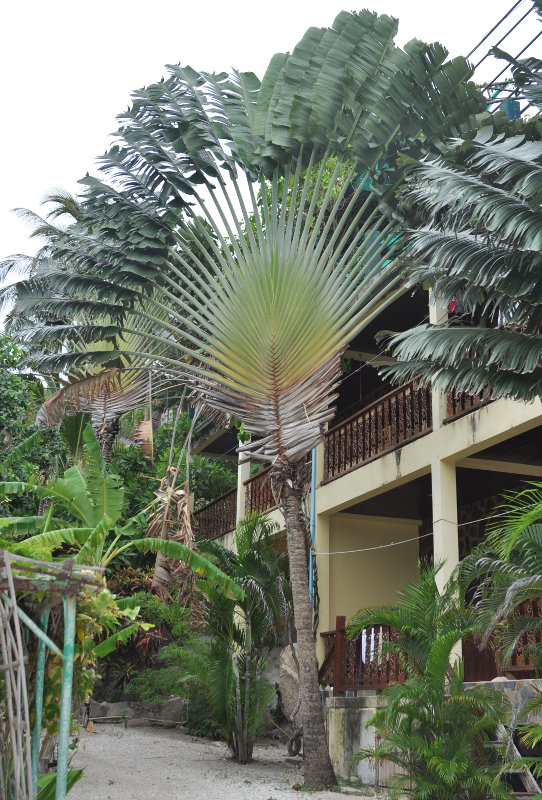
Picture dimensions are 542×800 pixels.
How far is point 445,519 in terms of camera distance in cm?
1016

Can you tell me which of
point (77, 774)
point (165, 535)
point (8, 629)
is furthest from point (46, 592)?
point (165, 535)

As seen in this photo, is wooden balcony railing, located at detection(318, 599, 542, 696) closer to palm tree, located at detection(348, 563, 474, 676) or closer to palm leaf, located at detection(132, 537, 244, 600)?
palm tree, located at detection(348, 563, 474, 676)

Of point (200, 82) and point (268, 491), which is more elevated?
point (200, 82)

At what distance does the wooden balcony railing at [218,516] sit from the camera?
1859cm

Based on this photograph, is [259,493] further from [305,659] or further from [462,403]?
[305,659]

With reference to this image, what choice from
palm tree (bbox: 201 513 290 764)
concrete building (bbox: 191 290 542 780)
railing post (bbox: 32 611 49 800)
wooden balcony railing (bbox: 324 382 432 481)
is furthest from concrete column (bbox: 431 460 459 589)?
railing post (bbox: 32 611 49 800)

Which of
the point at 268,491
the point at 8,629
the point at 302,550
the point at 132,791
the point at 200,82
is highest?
the point at 200,82

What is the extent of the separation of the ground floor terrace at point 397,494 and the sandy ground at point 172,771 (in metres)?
1.53

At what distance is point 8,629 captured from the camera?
3975 mm

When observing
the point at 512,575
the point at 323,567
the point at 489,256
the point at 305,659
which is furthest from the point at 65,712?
the point at 323,567

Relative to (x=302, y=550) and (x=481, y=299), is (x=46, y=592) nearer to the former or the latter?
(x=481, y=299)

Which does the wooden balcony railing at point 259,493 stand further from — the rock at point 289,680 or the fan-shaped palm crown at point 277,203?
the fan-shaped palm crown at point 277,203

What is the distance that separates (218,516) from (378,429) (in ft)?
26.1

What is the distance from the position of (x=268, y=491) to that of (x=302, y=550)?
6201 mm
